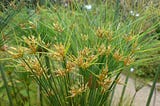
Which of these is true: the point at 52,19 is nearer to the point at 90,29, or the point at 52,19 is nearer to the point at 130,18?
the point at 90,29

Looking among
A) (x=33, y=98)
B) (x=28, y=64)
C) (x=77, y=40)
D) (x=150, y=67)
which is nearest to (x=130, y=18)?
(x=77, y=40)

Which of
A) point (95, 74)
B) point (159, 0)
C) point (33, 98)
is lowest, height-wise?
point (33, 98)

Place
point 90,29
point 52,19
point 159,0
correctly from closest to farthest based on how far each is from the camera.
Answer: point 90,29 < point 52,19 < point 159,0

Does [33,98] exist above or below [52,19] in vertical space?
below

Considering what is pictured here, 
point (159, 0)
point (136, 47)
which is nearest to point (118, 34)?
point (136, 47)

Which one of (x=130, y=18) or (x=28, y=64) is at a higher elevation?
(x=130, y=18)

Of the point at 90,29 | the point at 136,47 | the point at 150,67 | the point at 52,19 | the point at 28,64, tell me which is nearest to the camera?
the point at 28,64

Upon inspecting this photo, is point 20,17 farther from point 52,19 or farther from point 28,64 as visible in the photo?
point 28,64

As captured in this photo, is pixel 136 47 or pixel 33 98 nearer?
pixel 136 47

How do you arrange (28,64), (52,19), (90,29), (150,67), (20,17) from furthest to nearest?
(150,67) → (20,17) → (52,19) → (90,29) → (28,64)
